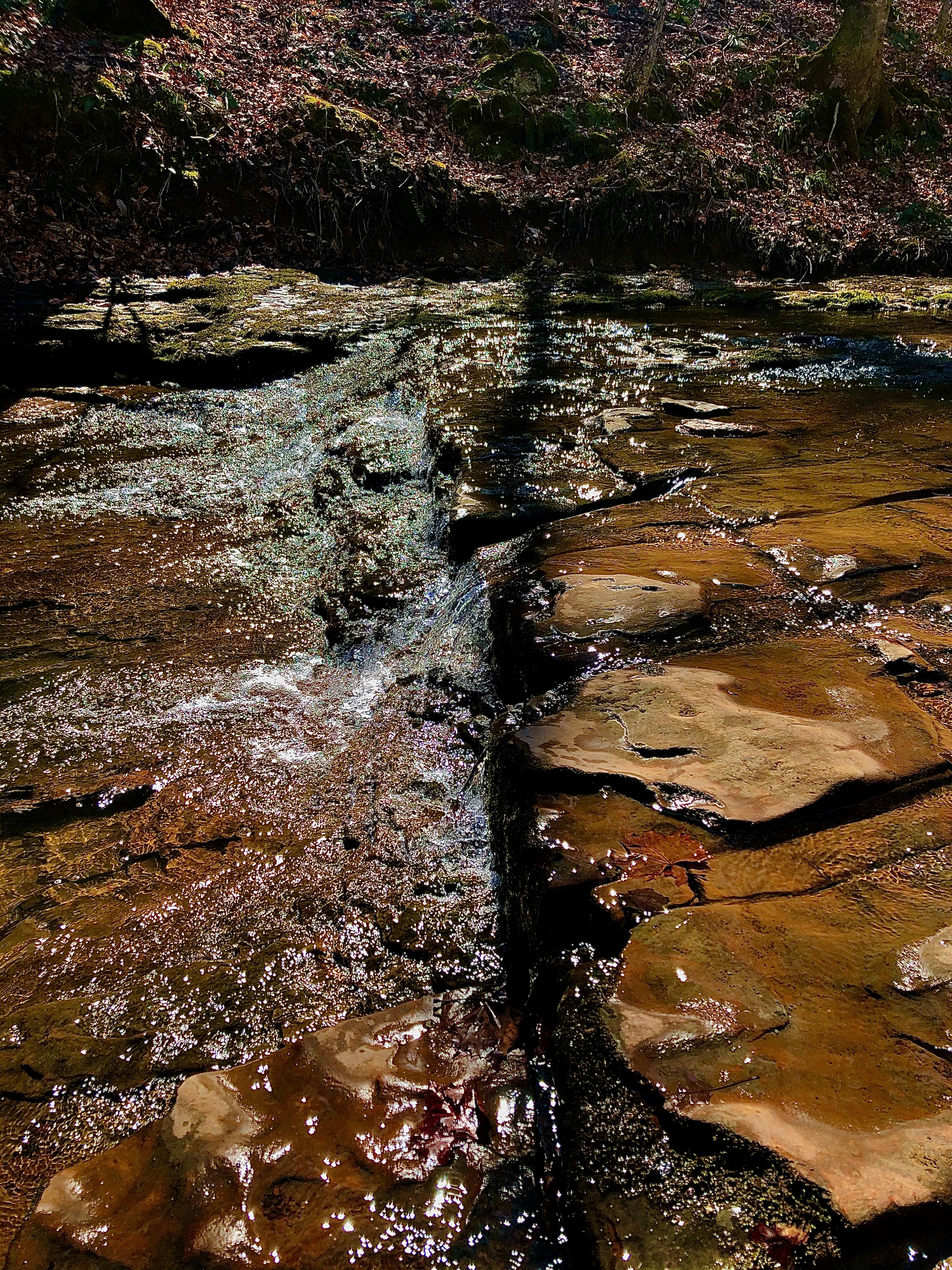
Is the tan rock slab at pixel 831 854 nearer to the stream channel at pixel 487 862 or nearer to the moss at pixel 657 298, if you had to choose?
the stream channel at pixel 487 862

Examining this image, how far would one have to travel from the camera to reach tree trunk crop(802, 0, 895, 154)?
13.0 meters

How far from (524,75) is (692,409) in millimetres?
10287

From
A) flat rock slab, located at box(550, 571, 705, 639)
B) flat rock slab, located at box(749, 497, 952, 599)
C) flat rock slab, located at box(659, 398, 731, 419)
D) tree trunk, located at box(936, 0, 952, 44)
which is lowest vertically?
flat rock slab, located at box(550, 571, 705, 639)

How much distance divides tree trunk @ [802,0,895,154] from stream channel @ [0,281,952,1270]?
1180 cm

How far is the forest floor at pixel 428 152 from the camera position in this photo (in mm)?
9344

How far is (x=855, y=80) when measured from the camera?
1302cm

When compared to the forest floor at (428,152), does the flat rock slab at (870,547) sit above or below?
below

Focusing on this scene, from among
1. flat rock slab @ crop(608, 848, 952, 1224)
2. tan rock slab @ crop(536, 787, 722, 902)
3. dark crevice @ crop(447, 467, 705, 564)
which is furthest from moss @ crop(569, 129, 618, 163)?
flat rock slab @ crop(608, 848, 952, 1224)

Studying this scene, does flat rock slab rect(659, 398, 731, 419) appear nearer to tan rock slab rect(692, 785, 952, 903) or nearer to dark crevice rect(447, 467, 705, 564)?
dark crevice rect(447, 467, 705, 564)

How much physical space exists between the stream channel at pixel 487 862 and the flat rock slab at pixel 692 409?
59 centimetres

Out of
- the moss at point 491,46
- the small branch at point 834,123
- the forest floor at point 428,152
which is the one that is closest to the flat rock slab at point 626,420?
the forest floor at point 428,152

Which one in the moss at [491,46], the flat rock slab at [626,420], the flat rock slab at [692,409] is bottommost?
the flat rock slab at [626,420]

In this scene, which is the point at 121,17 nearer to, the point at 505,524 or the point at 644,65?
the point at 644,65

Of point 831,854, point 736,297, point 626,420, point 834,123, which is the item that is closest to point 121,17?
point 736,297
